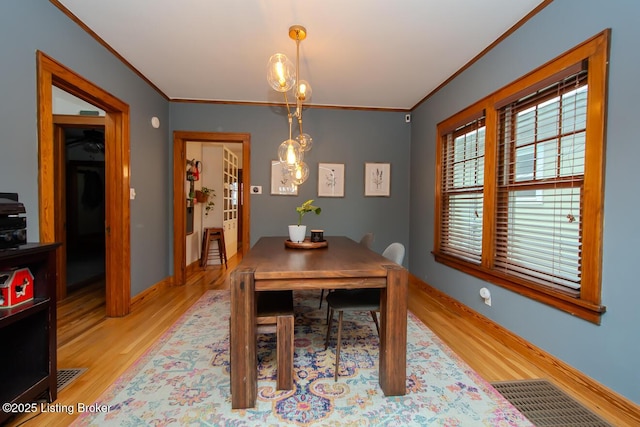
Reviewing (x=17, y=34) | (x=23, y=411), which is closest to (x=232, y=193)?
(x=17, y=34)

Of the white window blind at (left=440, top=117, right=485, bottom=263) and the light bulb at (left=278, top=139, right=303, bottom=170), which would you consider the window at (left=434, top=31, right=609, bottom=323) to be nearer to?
the white window blind at (left=440, top=117, right=485, bottom=263)

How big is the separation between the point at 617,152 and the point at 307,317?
8.60 feet

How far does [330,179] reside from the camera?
13.5ft

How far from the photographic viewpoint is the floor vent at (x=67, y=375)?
1727 mm

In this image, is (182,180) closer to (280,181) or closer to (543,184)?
(280,181)

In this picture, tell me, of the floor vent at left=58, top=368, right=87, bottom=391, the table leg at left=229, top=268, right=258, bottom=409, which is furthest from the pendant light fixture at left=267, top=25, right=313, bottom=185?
the floor vent at left=58, top=368, right=87, bottom=391

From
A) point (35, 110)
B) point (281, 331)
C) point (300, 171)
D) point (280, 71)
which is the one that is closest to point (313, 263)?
point (281, 331)

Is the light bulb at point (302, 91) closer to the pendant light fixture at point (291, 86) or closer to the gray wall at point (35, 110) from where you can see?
the pendant light fixture at point (291, 86)

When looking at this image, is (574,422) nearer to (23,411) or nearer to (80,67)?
(23,411)

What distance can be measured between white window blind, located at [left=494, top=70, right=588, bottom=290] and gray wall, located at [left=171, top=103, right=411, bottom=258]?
1801 mm

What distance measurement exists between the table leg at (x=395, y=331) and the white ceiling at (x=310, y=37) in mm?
1941

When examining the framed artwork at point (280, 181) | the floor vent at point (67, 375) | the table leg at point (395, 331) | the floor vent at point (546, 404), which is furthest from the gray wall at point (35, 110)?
the floor vent at point (546, 404)

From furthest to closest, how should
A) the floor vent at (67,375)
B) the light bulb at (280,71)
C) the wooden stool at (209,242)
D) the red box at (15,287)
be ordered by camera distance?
the wooden stool at (209,242) < the light bulb at (280,71) < the floor vent at (67,375) < the red box at (15,287)

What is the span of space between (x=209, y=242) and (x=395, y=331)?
4.19 metres
